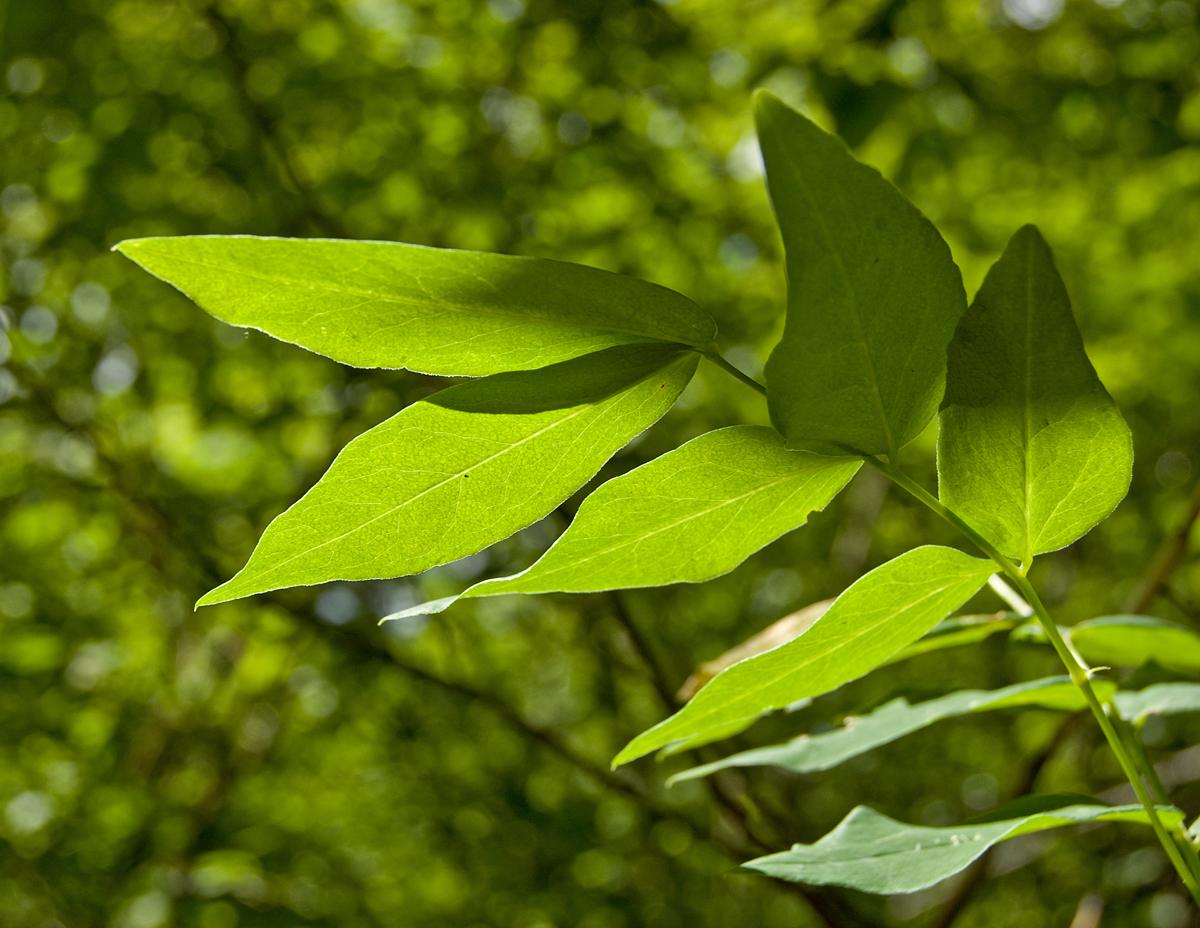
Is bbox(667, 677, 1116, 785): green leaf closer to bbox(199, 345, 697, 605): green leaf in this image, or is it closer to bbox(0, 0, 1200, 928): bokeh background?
bbox(199, 345, 697, 605): green leaf

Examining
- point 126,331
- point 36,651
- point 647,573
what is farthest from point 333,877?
point 647,573

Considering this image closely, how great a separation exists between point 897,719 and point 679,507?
28 centimetres

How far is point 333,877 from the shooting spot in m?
2.54

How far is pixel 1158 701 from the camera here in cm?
52

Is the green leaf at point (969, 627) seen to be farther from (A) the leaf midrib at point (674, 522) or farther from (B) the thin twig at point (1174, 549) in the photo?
(B) the thin twig at point (1174, 549)

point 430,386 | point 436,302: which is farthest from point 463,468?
point 430,386

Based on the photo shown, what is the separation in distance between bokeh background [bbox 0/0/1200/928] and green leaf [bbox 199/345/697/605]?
109 centimetres

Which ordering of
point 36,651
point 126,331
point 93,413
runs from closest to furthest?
point 36,651, point 93,413, point 126,331

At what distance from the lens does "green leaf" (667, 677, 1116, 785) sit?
0.48 meters

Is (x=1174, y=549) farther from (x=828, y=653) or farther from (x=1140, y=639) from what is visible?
(x=828, y=653)

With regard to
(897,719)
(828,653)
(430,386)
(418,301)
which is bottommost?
(430,386)

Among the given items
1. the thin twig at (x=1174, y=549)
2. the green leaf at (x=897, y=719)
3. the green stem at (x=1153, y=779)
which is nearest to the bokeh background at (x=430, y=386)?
the thin twig at (x=1174, y=549)

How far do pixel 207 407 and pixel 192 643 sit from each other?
2.28 ft

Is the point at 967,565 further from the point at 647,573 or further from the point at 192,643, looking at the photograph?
the point at 192,643
